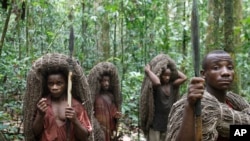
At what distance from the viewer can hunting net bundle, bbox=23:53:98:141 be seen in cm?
471

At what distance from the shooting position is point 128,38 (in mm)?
10930

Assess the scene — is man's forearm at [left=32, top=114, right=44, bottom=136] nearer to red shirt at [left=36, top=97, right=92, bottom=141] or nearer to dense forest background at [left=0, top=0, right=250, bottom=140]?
red shirt at [left=36, top=97, right=92, bottom=141]

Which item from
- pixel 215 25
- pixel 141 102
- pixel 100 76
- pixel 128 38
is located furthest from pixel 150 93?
pixel 128 38

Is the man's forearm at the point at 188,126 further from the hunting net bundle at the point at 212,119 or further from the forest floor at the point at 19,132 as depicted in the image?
the forest floor at the point at 19,132

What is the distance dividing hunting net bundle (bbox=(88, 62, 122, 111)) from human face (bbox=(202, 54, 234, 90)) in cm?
390

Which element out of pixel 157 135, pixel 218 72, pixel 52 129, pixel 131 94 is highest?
pixel 218 72

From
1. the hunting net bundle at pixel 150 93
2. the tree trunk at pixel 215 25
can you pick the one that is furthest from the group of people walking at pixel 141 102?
the tree trunk at pixel 215 25

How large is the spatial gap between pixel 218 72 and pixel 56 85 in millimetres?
1937

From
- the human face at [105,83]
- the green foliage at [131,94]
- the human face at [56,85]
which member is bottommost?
the green foliage at [131,94]

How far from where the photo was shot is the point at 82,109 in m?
4.82

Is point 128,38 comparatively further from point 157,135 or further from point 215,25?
point 215,25

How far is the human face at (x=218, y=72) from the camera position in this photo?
3373 millimetres

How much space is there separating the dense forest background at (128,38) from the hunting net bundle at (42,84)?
5.14 ft

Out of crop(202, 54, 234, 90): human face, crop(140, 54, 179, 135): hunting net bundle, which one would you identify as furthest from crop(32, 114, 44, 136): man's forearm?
crop(140, 54, 179, 135): hunting net bundle
